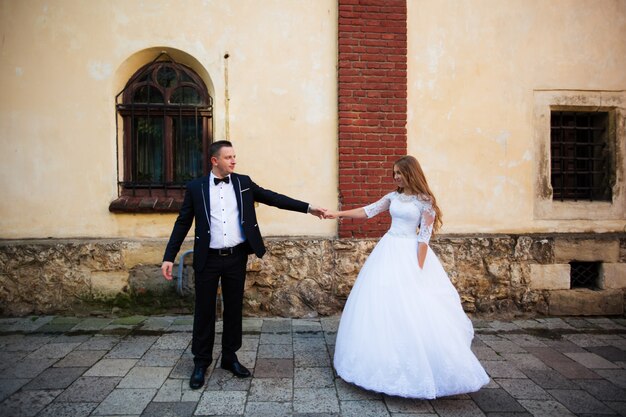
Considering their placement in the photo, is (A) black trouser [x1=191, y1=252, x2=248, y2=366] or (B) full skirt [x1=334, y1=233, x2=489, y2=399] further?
(A) black trouser [x1=191, y1=252, x2=248, y2=366]

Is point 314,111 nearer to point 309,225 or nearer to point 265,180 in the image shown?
point 265,180

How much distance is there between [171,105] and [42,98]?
1.56 meters

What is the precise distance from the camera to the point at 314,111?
5.50 meters

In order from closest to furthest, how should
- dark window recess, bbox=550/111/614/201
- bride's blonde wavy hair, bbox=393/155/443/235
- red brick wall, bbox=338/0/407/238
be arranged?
bride's blonde wavy hair, bbox=393/155/443/235, red brick wall, bbox=338/0/407/238, dark window recess, bbox=550/111/614/201

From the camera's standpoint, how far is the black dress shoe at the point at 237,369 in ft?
12.1

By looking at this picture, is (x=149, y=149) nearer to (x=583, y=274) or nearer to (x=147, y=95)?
(x=147, y=95)

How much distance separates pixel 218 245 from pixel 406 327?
66.8 inches

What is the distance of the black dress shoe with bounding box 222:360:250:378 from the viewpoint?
3.69m

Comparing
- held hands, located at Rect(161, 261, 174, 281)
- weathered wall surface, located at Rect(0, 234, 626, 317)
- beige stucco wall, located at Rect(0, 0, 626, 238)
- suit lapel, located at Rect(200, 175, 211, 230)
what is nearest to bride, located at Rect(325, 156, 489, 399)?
suit lapel, located at Rect(200, 175, 211, 230)

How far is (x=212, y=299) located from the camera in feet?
12.1

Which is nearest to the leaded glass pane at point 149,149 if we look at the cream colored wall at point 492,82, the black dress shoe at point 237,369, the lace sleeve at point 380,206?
the black dress shoe at point 237,369

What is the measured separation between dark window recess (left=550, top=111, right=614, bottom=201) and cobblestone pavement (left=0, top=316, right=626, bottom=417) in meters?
1.87

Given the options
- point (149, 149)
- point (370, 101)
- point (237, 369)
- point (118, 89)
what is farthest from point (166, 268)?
point (370, 101)

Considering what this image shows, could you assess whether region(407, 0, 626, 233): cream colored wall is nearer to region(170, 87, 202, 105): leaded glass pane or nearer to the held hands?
region(170, 87, 202, 105): leaded glass pane
